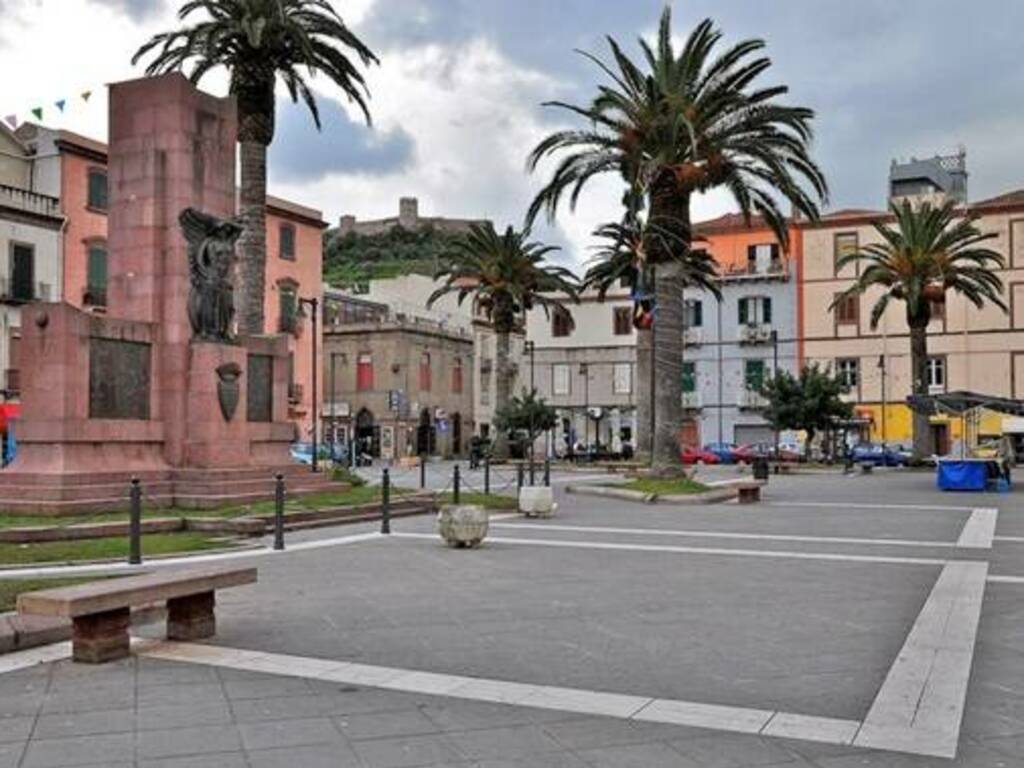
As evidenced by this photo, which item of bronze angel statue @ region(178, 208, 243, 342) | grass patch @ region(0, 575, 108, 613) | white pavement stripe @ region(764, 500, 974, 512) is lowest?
white pavement stripe @ region(764, 500, 974, 512)

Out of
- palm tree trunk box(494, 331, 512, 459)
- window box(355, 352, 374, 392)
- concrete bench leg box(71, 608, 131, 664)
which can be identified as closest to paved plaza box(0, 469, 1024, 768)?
concrete bench leg box(71, 608, 131, 664)

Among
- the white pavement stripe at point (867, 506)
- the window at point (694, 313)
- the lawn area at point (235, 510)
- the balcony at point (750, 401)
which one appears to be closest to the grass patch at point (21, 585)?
the lawn area at point (235, 510)

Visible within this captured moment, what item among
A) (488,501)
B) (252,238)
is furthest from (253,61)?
(488,501)

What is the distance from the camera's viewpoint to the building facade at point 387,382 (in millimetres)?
72688

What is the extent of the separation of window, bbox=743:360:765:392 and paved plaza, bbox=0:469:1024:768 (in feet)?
193

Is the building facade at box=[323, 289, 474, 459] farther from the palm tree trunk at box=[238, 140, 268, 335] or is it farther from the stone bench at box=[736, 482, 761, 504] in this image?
the stone bench at box=[736, 482, 761, 504]

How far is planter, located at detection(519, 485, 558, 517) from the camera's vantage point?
21.0 metres

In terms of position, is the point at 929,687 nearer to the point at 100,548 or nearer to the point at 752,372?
the point at 100,548

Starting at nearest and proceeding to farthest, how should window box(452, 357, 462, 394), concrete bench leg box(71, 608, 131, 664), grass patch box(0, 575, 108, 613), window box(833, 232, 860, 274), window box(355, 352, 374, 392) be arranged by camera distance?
1. concrete bench leg box(71, 608, 131, 664)
2. grass patch box(0, 575, 108, 613)
3. window box(833, 232, 860, 274)
4. window box(355, 352, 374, 392)
5. window box(452, 357, 462, 394)

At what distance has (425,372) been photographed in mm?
75250

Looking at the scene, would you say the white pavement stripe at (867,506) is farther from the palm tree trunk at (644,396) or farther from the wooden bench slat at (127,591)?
the palm tree trunk at (644,396)

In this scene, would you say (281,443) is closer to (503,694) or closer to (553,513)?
(553,513)

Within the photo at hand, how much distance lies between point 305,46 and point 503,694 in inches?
922

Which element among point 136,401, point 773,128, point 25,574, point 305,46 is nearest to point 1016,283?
point 773,128
